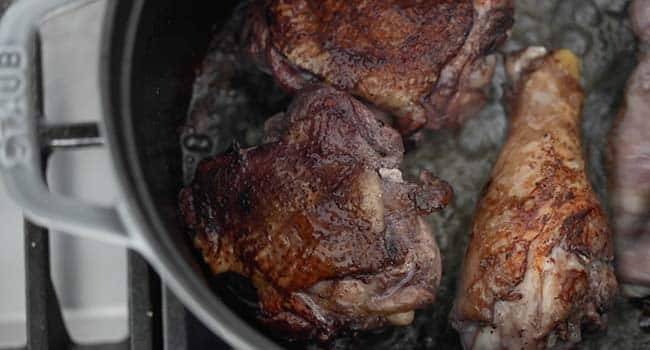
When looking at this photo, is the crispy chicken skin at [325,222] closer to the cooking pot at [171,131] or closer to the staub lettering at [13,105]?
the cooking pot at [171,131]

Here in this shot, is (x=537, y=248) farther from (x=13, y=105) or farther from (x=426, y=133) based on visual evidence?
(x=13, y=105)

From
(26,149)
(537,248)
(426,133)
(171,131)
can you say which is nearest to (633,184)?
(537,248)

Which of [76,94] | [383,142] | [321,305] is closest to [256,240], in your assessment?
[321,305]

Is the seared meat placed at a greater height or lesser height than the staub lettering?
lesser

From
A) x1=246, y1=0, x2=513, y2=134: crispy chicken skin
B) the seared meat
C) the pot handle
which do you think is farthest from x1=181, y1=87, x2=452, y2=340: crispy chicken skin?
the seared meat

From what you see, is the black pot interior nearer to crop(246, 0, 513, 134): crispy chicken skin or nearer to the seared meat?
crop(246, 0, 513, 134): crispy chicken skin

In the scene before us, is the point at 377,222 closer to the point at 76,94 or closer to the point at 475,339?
the point at 475,339
